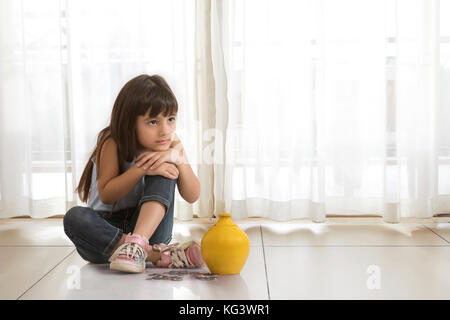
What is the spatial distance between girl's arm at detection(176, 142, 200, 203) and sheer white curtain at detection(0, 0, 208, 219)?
0.50 meters

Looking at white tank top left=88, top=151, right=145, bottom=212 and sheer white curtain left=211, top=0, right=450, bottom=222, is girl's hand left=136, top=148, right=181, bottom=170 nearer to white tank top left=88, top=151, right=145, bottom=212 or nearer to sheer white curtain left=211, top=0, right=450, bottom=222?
white tank top left=88, top=151, right=145, bottom=212

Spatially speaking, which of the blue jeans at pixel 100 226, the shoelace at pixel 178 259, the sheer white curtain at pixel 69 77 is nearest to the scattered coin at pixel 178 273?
the shoelace at pixel 178 259

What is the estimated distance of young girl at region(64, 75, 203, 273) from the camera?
1361 mm

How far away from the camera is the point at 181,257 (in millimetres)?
1366

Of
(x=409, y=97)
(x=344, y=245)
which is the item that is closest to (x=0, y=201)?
(x=344, y=245)

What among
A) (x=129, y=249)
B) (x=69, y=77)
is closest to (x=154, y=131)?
(x=129, y=249)

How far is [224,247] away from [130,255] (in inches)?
8.5

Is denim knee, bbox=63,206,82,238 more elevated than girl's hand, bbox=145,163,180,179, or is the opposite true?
girl's hand, bbox=145,163,180,179

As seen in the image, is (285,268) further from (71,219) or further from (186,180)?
(71,219)

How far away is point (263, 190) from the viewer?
200cm

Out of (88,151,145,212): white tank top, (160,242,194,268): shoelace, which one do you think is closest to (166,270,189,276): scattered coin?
(160,242,194,268): shoelace
